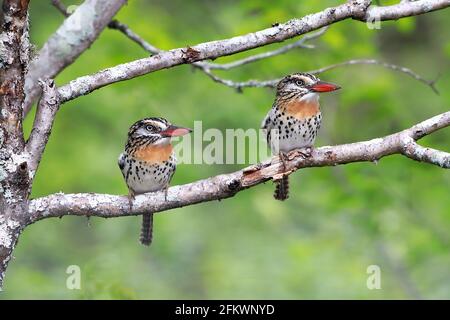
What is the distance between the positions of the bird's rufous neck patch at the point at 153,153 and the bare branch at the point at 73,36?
98cm

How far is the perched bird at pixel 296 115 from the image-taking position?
21.6ft

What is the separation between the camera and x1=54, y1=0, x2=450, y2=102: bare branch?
4.77 metres

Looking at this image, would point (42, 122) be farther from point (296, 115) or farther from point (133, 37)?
point (296, 115)

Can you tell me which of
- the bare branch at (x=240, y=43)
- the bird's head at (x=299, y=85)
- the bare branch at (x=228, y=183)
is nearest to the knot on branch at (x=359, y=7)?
the bare branch at (x=240, y=43)

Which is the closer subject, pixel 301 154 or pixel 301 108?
pixel 301 154

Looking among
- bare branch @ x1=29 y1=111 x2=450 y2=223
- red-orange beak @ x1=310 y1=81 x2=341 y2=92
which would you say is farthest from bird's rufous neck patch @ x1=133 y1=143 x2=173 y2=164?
bare branch @ x1=29 y1=111 x2=450 y2=223

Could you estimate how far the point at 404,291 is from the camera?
29.3ft

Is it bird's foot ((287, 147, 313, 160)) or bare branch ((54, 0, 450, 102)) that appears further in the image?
bird's foot ((287, 147, 313, 160))

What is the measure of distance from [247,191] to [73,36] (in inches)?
156

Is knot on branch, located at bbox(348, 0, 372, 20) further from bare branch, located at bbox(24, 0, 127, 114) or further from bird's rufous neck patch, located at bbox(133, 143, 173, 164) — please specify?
bird's rufous neck patch, located at bbox(133, 143, 173, 164)

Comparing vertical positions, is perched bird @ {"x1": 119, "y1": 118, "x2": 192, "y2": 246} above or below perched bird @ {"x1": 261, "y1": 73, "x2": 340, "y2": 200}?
below

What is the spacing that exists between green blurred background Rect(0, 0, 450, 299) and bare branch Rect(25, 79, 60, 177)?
184 cm

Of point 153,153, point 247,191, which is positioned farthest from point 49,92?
point 247,191

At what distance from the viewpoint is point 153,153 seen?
6.46m
